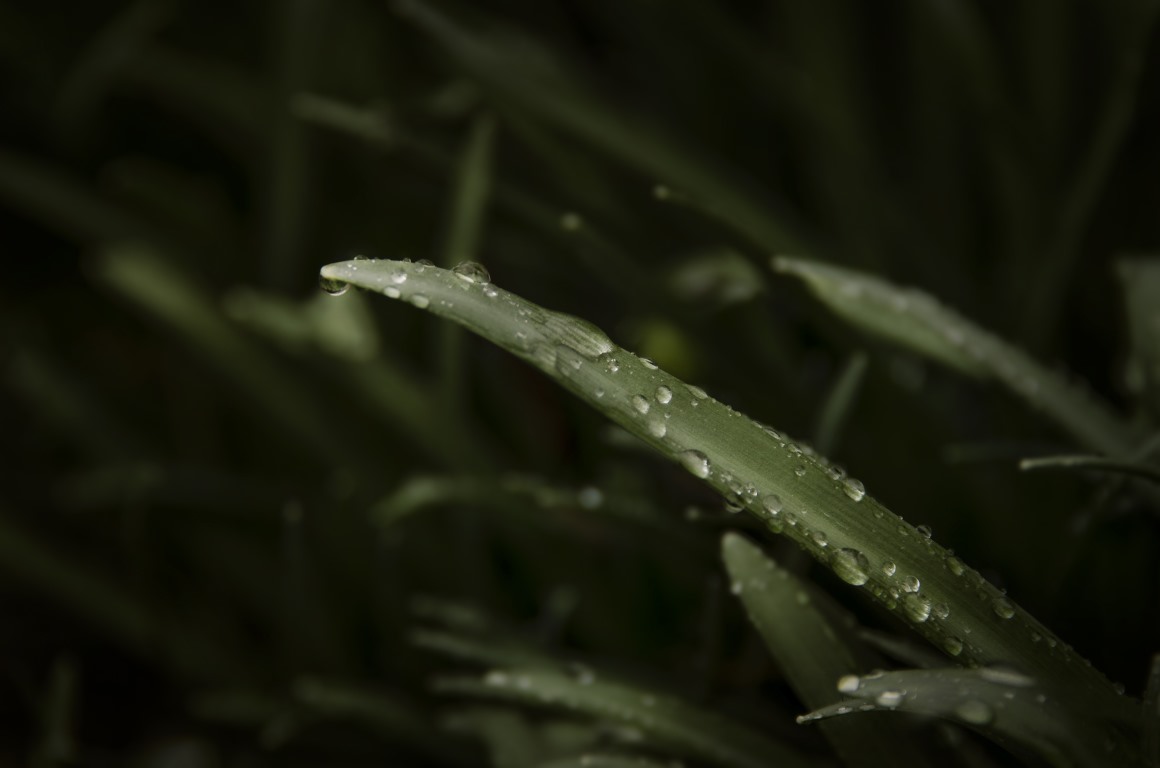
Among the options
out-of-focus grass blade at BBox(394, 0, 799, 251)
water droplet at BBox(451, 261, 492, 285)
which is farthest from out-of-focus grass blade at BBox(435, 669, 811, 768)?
out-of-focus grass blade at BBox(394, 0, 799, 251)

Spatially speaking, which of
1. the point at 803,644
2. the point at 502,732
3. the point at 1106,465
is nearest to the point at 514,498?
the point at 502,732

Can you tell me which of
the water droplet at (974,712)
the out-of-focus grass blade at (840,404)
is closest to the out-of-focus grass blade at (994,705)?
the water droplet at (974,712)

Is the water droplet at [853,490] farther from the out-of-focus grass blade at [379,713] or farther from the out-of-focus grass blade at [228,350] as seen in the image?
the out-of-focus grass blade at [228,350]

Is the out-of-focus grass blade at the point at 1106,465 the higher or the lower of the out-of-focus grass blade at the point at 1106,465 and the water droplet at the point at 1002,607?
the higher

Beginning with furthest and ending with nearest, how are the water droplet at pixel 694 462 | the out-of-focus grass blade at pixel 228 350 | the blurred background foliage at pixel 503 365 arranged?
1. the out-of-focus grass blade at pixel 228 350
2. the blurred background foliage at pixel 503 365
3. the water droplet at pixel 694 462

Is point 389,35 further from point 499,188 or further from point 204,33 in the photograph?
point 499,188

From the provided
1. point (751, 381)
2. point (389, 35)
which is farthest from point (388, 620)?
point (389, 35)

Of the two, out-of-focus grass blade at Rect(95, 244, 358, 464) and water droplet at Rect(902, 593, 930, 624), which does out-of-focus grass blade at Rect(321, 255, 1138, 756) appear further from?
out-of-focus grass blade at Rect(95, 244, 358, 464)
